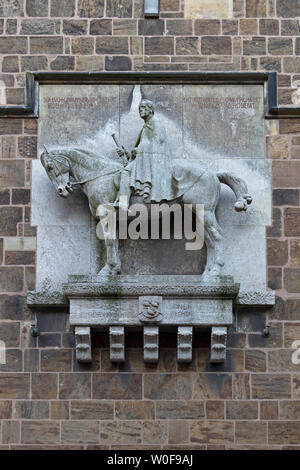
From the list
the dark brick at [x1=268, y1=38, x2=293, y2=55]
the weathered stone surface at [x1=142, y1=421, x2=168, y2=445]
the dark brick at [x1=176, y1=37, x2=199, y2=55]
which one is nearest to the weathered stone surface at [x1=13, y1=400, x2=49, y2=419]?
the weathered stone surface at [x1=142, y1=421, x2=168, y2=445]

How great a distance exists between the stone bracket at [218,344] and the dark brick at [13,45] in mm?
4108

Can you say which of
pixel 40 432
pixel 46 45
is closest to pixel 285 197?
pixel 46 45

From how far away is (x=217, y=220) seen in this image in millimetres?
15219

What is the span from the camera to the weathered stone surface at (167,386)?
14.7m

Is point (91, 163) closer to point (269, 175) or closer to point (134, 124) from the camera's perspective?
point (134, 124)

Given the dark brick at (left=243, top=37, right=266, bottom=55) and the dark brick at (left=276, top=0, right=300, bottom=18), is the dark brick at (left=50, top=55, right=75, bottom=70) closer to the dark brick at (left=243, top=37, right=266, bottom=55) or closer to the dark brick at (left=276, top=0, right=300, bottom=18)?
the dark brick at (left=243, top=37, right=266, bottom=55)

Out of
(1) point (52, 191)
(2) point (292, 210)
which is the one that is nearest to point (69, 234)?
(1) point (52, 191)

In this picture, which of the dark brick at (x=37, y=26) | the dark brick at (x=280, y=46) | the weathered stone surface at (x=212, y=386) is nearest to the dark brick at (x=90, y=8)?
the dark brick at (x=37, y=26)

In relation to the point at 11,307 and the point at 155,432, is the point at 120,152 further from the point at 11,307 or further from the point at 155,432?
the point at 155,432

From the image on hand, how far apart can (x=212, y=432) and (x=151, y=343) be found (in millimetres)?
1175

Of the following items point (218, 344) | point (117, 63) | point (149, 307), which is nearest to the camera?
point (149, 307)

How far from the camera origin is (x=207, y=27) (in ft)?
52.4

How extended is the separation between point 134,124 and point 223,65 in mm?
1290

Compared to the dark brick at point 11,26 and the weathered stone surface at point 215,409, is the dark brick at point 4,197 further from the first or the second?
the weathered stone surface at point 215,409
